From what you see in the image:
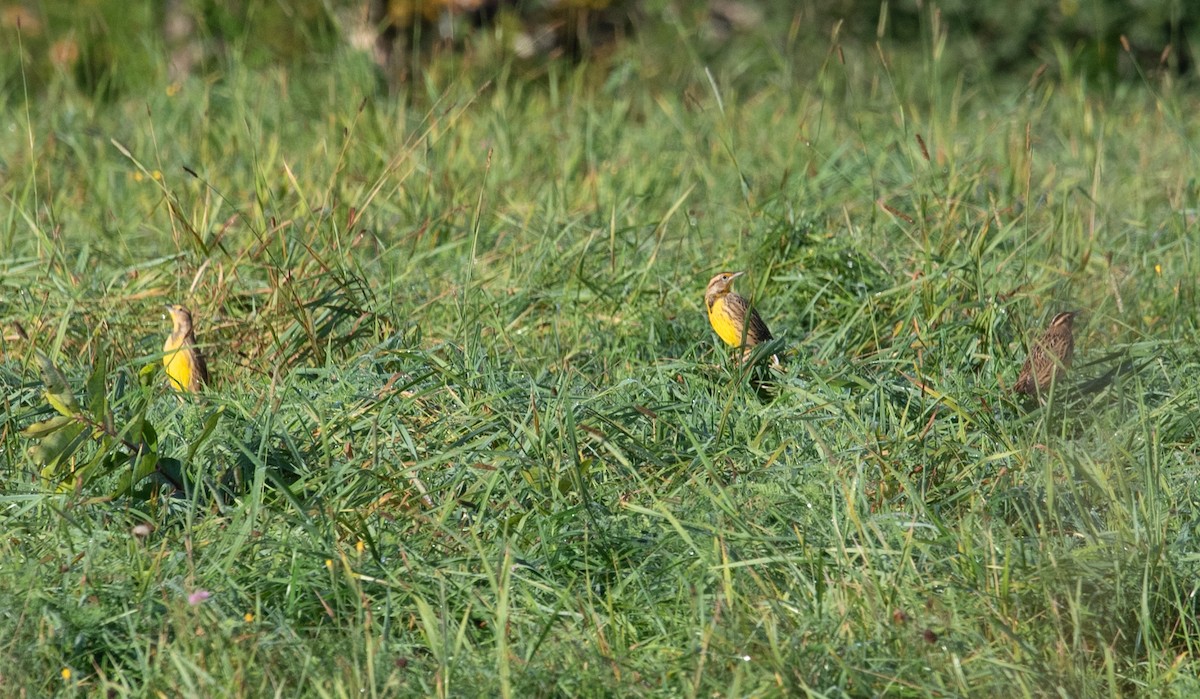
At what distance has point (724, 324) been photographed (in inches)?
190

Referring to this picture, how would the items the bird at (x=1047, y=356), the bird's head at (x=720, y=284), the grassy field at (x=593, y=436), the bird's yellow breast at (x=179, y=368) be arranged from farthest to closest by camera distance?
the bird's head at (x=720, y=284), the bird's yellow breast at (x=179, y=368), the bird at (x=1047, y=356), the grassy field at (x=593, y=436)

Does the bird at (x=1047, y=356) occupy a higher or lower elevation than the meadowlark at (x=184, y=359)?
lower

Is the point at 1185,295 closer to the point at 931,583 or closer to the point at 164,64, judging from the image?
the point at 931,583

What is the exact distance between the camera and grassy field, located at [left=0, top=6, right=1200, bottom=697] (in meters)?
3.16

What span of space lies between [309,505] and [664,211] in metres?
2.96

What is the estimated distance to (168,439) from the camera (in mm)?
4016

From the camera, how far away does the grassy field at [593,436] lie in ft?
10.4

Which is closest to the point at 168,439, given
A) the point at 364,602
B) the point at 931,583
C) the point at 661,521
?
the point at 364,602

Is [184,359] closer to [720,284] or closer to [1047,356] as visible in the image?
[720,284]

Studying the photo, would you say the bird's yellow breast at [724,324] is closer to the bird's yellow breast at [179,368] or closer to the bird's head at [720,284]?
the bird's head at [720,284]

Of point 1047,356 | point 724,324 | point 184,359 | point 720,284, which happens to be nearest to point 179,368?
point 184,359

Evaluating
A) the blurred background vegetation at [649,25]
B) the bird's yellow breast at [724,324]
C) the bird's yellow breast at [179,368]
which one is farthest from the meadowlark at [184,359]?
the blurred background vegetation at [649,25]

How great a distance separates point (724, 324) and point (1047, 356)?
1.10m

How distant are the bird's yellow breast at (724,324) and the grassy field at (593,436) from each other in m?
0.07
